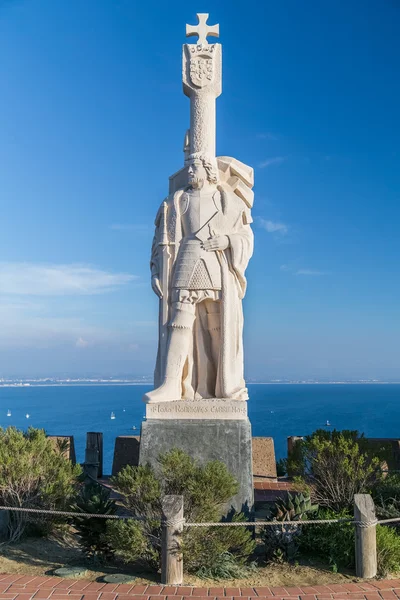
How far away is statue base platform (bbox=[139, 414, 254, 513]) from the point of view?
700cm

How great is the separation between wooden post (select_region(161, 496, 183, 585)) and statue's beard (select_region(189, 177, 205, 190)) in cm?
449

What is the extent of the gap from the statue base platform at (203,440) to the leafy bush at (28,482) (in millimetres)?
1012

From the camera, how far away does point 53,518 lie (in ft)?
22.0

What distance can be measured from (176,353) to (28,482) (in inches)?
96.2

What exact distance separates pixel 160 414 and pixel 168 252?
2.26m

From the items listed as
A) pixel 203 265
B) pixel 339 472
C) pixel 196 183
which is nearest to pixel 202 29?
pixel 196 183

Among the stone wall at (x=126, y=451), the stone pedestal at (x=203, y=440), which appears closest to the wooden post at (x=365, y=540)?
the stone pedestal at (x=203, y=440)

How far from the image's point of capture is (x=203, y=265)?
7.80 metres

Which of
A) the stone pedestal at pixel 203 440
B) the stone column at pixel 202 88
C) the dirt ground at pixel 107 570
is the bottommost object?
the dirt ground at pixel 107 570

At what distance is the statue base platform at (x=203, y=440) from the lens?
7004mm

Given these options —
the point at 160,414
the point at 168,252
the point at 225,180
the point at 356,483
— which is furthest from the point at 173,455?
the point at 225,180

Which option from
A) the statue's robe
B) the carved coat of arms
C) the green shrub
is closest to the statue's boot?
the statue's robe

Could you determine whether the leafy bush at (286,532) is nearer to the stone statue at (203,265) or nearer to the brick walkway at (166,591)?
the brick walkway at (166,591)

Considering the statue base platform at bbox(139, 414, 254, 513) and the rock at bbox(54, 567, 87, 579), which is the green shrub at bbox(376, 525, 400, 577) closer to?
the statue base platform at bbox(139, 414, 254, 513)
